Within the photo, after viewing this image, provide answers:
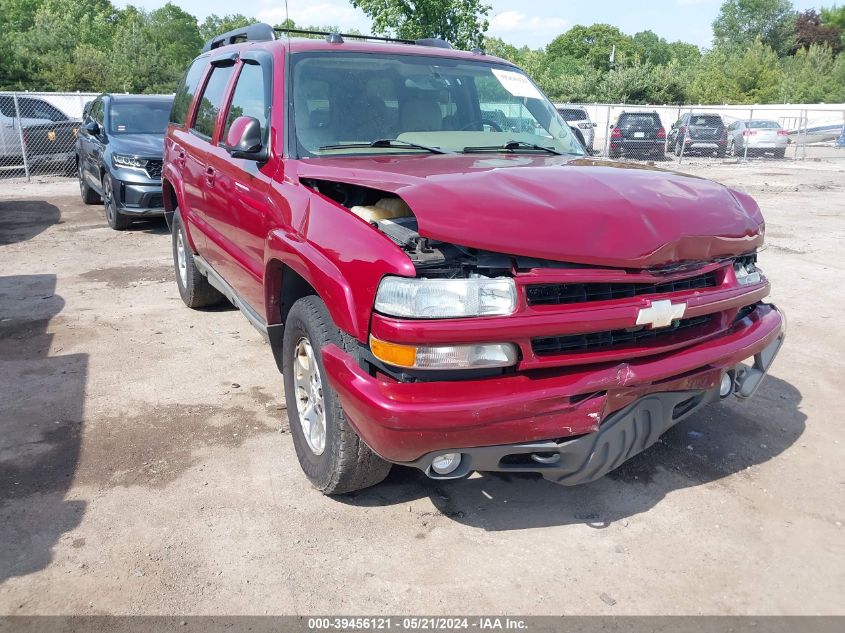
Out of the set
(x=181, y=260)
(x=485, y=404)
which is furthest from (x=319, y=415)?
(x=181, y=260)

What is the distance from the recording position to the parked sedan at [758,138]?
24.5m

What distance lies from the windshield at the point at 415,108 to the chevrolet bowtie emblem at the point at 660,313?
1.52 m

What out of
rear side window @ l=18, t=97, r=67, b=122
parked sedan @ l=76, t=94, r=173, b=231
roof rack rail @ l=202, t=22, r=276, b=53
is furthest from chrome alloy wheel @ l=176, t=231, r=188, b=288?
rear side window @ l=18, t=97, r=67, b=122

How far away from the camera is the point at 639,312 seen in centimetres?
274

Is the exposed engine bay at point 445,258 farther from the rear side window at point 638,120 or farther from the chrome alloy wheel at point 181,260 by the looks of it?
the rear side window at point 638,120

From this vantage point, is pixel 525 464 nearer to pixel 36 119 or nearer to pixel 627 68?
pixel 36 119

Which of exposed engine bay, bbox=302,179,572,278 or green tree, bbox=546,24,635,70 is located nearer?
exposed engine bay, bbox=302,179,572,278

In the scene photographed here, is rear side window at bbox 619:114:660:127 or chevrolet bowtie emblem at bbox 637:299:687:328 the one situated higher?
rear side window at bbox 619:114:660:127

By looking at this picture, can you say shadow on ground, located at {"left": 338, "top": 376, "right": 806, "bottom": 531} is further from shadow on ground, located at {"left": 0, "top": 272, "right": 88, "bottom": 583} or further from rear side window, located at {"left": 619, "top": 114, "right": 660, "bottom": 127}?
rear side window, located at {"left": 619, "top": 114, "right": 660, "bottom": 127}

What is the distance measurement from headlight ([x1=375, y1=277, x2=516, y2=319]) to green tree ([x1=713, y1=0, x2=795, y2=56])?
82485 mm

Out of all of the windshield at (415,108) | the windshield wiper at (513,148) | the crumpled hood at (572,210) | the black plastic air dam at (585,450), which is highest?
the windshield at (415,108)

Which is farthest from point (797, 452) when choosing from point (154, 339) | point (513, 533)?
point (154, 339)

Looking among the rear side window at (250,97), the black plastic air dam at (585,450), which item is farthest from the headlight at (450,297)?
the rear side window at (250,97)

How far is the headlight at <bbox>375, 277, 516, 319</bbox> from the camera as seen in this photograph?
8.45 ft
